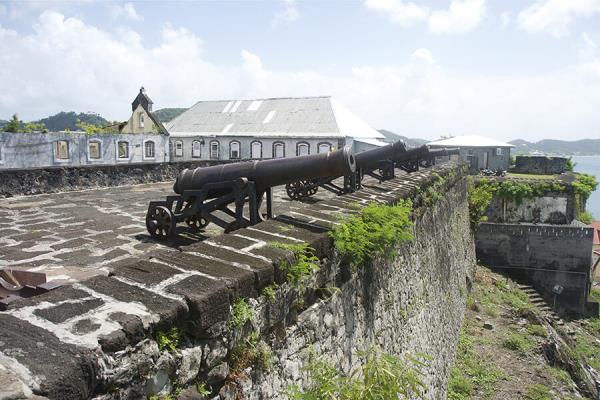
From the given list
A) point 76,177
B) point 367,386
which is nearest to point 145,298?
point 367,386

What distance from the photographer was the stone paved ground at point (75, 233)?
14.8ft

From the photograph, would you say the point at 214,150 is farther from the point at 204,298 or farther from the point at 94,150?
the point at 204,298

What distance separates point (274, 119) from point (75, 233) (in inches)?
1086

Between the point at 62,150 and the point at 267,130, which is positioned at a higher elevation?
the point at 267,130

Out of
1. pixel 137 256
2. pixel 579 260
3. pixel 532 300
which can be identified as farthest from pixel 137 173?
pixel 579 260

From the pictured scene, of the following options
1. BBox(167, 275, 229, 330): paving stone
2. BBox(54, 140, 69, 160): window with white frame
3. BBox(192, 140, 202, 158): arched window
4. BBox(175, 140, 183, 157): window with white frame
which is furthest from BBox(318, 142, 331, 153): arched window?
BBox(167, 275, 229, 330): paving stone

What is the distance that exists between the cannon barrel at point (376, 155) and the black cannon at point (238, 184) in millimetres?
4332

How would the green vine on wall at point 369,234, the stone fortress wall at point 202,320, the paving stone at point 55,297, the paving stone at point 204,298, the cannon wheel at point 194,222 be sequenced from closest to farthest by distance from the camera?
1. the stone fortress wall at point 202,320
2. the paving stone at point 55,297
3. the paving stone at point 204,298
4. the green vine on wall at point 369,234
5. the cannon wheel at point 194,222

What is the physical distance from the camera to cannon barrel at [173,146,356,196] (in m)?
4.37

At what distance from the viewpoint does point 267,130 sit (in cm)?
3192

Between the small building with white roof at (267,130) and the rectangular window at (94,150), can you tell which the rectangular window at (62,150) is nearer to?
the rectangular window at (94,150)

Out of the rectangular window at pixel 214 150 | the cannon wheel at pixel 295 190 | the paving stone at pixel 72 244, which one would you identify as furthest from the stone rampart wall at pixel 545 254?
the paving stone at pixel 72 244

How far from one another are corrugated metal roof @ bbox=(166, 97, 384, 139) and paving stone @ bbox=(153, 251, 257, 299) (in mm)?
26402

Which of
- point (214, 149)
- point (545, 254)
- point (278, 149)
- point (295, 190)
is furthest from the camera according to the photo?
point (214, 149)
